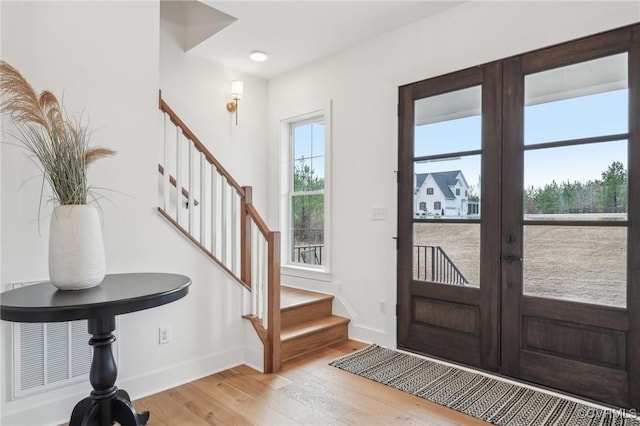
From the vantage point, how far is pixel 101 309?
1.65m

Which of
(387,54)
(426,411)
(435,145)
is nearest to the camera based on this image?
(426,411)

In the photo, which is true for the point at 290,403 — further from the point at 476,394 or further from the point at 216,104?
the point at 216,104

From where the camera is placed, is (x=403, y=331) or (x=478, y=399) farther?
(x=403, y=331)

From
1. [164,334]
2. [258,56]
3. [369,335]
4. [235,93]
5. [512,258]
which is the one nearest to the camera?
[164,334]

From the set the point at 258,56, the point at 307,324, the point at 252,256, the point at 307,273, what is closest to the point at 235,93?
the point at 258,56

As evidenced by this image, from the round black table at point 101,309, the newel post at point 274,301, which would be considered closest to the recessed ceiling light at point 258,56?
the newel post at point 274,301

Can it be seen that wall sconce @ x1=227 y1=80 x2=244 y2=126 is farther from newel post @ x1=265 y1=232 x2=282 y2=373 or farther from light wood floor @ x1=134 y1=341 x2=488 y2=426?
light wood floor @ x1=134 y1=341 x2=488 y2=426

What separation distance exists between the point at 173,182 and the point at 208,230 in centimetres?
75

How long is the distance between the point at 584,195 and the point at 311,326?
231 cm

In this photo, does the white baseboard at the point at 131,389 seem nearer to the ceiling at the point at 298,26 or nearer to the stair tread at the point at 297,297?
the stair tread at the point at 297,297

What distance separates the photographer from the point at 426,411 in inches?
93.2

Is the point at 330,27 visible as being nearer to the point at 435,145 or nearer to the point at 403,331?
the point at 435,145

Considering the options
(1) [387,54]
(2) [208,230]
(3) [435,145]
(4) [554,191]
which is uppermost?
(1) [387,54]

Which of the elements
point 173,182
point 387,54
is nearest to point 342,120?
point 387,54
